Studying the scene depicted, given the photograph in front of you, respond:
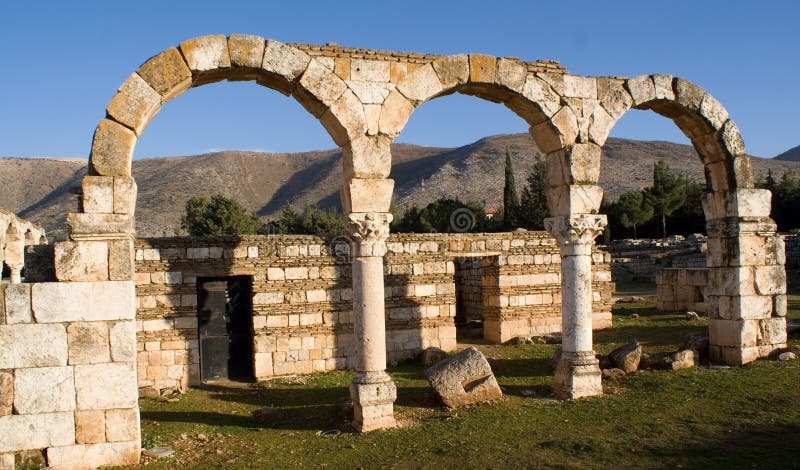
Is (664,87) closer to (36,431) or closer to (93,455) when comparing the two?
(93,455)

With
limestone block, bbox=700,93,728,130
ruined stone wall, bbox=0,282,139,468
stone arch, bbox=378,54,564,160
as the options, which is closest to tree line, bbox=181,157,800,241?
limestone block, bbox=700,93,728,130

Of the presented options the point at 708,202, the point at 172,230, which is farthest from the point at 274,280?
the point at 172,230

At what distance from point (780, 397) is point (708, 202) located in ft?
12.8

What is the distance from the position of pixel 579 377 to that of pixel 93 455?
6514mm

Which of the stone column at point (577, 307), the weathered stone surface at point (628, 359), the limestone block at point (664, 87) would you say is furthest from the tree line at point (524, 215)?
the stone column at point (577, 307)

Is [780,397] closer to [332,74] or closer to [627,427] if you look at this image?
[627,427]

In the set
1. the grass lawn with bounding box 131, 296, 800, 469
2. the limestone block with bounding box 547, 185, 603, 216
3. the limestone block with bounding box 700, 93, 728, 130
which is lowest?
the grass lawn with bounding box 131, 296, 800, 469

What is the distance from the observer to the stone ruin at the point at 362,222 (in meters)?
7.15

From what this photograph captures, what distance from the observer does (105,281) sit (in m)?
7.35

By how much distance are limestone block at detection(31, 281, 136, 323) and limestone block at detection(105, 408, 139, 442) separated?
3.55 ft

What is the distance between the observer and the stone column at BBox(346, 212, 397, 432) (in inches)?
331

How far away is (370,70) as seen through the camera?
8.82 meters

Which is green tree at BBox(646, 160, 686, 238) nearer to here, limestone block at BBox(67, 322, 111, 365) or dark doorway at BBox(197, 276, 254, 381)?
dark doorway at BBox(197, 276, 254, 381)

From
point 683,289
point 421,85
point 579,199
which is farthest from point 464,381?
point 683,289
